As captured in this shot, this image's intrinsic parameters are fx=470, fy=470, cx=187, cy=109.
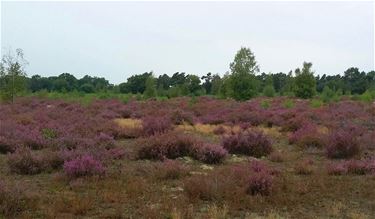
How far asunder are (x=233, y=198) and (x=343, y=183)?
271cm

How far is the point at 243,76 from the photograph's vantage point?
3941 centimetres

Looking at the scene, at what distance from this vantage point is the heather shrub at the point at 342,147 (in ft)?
39.4

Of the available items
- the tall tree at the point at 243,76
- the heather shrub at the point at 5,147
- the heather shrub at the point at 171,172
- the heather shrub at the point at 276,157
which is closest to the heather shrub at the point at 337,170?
the heather shrub at the point at 276,157

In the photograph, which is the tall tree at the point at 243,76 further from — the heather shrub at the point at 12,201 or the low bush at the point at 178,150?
the heather shrub at the point at 12,201

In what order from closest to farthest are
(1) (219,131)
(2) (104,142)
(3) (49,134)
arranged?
(2) (104,142) < (3) (49,134) < (1) (219,131)

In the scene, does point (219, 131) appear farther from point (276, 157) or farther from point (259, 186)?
point (259, 186)

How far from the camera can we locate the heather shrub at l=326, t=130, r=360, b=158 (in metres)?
12.0

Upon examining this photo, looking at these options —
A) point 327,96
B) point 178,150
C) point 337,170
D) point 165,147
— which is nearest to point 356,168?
point 337,170

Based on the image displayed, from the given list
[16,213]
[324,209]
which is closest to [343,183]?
[324,209]

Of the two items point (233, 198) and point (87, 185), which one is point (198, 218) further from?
point (87, 185)

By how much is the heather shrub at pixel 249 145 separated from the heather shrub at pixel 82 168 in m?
4.30

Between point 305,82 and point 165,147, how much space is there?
3812cm

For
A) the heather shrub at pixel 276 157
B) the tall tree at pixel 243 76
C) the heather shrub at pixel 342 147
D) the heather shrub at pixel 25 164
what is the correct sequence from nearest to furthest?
1. the heather shrub at pixel 25 164
2. the heather shrub at pixel 276 157
3. the heather shrub at pixel 342 147
4. the tall tree at pixel 243 76

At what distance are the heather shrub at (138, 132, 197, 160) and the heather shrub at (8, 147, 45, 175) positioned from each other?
247 cm
